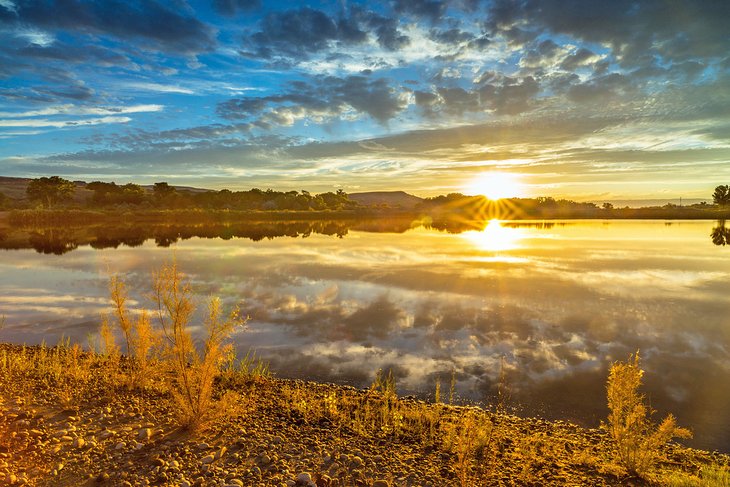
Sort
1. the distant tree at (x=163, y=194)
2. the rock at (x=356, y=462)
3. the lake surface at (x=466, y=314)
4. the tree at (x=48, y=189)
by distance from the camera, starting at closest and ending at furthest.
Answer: the rock at (x=356, y=462) < the lake surface at (x=466, y=314) < the tree at (x=48, y=189) < the distant tree at (x=163, y=194)

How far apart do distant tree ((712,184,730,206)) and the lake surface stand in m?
86.6

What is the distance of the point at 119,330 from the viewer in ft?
41.9

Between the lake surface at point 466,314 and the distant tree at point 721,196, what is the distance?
8664 cm

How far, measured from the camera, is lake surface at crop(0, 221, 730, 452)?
30.1 feet

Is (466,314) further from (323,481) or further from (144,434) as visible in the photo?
(144,434)

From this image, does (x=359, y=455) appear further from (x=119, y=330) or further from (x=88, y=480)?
(x=119, y=330)

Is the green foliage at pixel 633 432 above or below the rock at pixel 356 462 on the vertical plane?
above

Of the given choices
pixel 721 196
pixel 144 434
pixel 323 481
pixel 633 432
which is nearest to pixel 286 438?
pixel 323 481

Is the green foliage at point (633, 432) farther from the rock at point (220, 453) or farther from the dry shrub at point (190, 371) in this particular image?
the dry shrub at point (190, 371)

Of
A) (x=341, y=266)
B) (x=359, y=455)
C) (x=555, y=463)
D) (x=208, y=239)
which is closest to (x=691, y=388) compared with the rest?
(x=555, y=463)

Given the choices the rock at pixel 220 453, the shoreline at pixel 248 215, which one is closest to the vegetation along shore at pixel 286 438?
the rock at pixel 220 453

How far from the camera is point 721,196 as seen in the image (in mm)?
95750

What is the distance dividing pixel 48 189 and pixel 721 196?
13842cm

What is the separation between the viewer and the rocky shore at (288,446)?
5.50m
